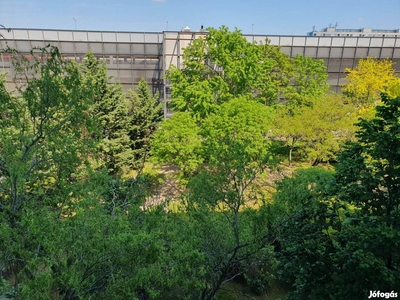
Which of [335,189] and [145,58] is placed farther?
[145,58]

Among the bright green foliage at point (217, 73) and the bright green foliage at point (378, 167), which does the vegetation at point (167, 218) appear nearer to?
the bright green foliage at point (378, 167)

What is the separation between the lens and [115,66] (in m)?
29.2

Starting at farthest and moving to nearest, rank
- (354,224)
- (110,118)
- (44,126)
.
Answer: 1. (110,118)
2. (354,224)
3. (44,126)

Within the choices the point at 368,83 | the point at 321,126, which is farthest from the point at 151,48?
the point at 368,83

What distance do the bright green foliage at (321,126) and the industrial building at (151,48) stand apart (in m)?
11.1

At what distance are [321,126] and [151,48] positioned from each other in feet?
57.8

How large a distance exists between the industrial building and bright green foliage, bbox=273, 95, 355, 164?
1113cm

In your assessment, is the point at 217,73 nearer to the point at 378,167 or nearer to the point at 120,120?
the point at 120,120

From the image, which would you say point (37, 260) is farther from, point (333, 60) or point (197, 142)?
Answer: point (333, 60)

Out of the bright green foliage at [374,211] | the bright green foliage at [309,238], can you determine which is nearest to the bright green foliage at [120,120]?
the bright green foliage at [309,238]

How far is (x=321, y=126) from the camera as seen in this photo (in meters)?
19.7

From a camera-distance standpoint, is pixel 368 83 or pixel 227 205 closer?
pixel 227 205

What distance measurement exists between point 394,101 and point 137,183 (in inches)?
280

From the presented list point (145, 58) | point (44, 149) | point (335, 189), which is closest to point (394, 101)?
point (335, 189)
